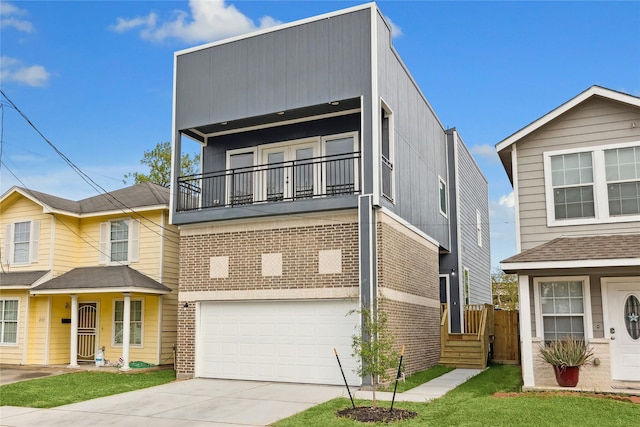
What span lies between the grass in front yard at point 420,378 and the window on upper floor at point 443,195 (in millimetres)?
6109

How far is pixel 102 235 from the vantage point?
20750 mm

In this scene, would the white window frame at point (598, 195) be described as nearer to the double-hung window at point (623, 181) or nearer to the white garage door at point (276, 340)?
the double-hung window at point (623, 181)

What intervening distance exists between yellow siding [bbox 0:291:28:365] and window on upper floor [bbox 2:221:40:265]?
1206 mm

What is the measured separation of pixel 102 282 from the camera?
18.8 metres

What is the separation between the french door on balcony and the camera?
1636cm

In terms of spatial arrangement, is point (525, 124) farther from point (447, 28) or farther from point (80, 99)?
point (80, 99)

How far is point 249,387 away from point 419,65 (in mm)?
12140

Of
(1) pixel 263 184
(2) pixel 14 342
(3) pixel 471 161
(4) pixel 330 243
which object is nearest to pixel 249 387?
(4) pixel 330 243

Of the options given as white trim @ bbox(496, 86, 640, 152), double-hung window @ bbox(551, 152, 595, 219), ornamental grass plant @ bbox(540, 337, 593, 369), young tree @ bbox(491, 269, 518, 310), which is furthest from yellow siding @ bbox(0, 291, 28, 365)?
young tree @ bbox(491, 269, 518, 310)

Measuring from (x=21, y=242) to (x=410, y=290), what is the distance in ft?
45.9

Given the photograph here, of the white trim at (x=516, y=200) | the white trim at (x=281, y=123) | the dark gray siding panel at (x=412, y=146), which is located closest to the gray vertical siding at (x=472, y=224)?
the dark gray siding panel at (x=412, y=146)

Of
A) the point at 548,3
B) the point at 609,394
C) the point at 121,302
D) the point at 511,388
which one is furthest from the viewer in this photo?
the point at 121,302

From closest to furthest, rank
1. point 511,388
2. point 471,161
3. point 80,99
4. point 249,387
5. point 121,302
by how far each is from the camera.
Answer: point 511,388, point 249,387, point 121,302, point 80,99, point 471,161

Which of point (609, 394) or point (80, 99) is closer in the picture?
point (609, 394)
